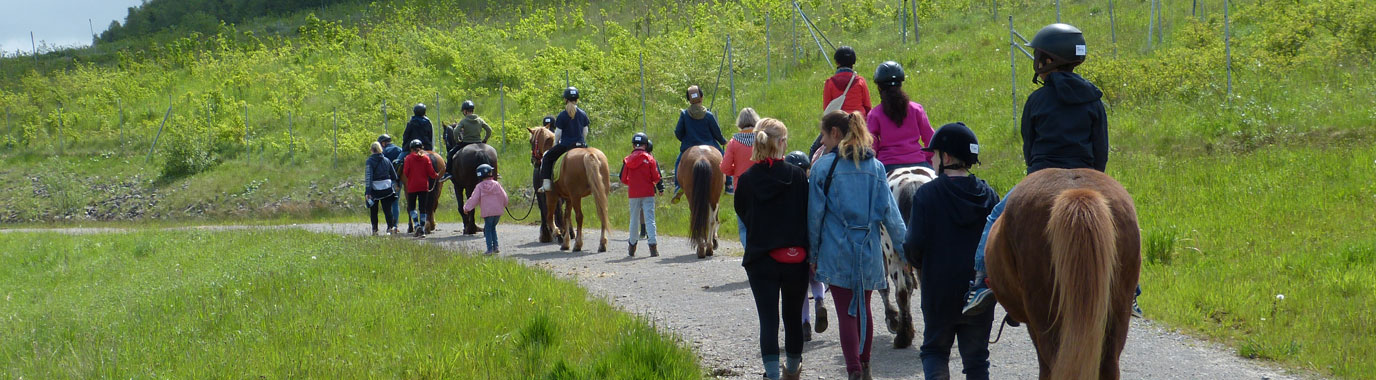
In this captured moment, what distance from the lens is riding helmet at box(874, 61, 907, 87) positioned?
7.88 m

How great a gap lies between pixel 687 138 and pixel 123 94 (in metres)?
43.7

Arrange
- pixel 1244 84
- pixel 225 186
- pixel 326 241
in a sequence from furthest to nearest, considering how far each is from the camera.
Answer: pixel 225 186
pixel 1244 84
pixel 326 241

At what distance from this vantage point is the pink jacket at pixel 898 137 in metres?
8.41

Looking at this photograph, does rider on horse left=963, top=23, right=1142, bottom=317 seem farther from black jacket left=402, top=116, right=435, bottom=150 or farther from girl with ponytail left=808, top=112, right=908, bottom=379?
black jacket left=402, top=116, right=435, bottom=150

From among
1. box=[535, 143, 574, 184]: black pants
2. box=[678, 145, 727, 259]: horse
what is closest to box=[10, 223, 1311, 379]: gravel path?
box=[678, 145, 727, 259]: horse

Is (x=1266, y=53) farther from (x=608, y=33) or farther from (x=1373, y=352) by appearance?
(x=608, y=33)

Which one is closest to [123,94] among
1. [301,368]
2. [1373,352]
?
[301,368]

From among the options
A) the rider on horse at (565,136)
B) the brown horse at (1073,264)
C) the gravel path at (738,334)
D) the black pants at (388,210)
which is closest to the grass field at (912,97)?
the gravel path at (738,334)

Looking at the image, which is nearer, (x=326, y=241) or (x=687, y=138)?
(x=687, y=138)

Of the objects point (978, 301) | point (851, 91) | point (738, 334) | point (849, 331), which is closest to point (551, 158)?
point (851, 91)

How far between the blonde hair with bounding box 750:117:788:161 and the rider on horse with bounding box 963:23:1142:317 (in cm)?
140

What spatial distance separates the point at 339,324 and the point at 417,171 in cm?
910

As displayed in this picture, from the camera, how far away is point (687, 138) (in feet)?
44.3

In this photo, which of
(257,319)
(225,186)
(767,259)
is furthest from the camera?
(225,186)
